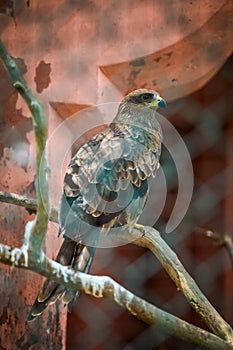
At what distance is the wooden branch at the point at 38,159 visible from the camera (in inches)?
30.3

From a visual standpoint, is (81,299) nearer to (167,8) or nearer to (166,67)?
(166,67)

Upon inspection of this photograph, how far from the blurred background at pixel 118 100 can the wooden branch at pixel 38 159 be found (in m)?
0.47

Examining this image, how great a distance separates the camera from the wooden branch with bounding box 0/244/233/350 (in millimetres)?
830

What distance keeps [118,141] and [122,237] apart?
6.4 inches

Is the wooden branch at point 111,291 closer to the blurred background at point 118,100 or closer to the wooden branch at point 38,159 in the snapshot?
the wooden branch at point 38,159

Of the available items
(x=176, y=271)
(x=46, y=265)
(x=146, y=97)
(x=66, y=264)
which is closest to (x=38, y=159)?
(x=46, y=265)

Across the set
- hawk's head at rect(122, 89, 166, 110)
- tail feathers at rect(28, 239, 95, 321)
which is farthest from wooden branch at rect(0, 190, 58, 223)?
hawk's head at rect(122, 89, 166, 110)

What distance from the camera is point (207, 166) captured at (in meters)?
1.78

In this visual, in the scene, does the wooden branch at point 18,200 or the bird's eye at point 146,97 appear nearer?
the wooden branch at point 18,200

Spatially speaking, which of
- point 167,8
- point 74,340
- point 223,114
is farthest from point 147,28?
point 74,340

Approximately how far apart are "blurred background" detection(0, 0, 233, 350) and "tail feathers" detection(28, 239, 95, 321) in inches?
Answer: 7.7

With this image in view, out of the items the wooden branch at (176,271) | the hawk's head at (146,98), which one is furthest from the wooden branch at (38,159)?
the hawk's head at (146,98)

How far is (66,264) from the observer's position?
1063 millimetres

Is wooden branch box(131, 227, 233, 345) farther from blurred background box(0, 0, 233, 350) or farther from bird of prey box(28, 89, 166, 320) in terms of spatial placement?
blurred background box(0, 0, 233, 350)
